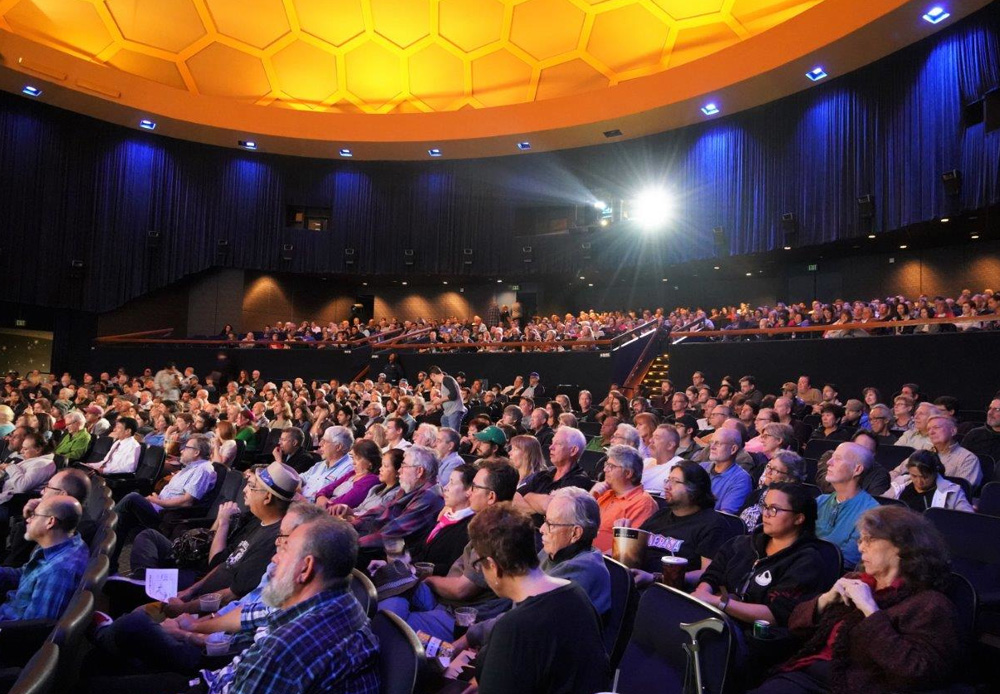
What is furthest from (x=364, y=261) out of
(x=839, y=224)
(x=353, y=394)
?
(x=839, y=224)

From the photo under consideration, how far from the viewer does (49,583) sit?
114 inches

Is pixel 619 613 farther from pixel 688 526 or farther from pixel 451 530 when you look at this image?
pixel 451 530

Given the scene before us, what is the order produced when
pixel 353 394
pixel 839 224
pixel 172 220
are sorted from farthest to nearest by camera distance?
1. pixel 172 220
2. pixel 839 224
3. pixel 353 394

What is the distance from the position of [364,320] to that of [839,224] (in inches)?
508

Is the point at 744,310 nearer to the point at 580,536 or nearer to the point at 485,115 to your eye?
Result: the point at 485,115

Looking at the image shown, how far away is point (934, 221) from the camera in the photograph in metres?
11.5

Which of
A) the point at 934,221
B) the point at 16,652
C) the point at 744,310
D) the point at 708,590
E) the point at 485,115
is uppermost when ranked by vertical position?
the point at 485,115

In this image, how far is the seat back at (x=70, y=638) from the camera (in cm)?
194

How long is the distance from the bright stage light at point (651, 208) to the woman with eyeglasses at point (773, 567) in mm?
13752

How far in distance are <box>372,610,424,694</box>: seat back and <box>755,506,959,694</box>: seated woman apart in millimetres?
1063

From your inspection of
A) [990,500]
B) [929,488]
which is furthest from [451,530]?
[990,500]

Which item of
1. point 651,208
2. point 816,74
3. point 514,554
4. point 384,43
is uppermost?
point 384,43

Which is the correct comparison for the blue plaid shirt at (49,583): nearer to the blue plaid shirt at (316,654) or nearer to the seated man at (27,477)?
the blue plaid shirt at (316,654)

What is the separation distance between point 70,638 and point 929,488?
11.9ft
